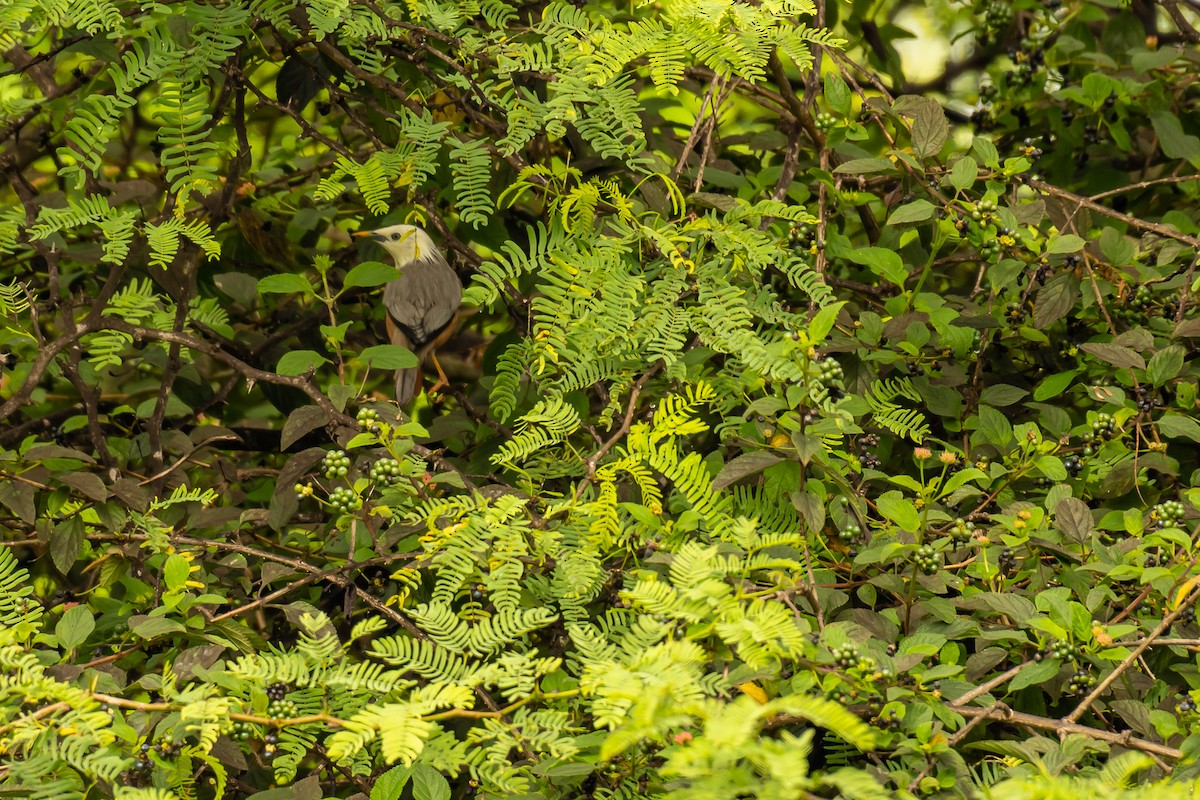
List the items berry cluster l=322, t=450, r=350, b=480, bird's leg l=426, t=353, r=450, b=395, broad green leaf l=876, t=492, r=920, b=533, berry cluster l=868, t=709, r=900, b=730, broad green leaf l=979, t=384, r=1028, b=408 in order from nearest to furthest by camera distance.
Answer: berry cluster l=868, t=709, r=900, b=730, broad green leaf l=876, t=492, r=920, b=533, berry cluster l=322, t=450, r=350, b=480, broad green leaf l=979, t=384, r=1028, b=408, bird's leg l=426, t=353, r=450, b=395

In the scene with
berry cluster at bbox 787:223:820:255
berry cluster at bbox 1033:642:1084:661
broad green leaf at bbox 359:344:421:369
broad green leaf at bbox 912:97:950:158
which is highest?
broad green leaf at bbox 912:97:950:158

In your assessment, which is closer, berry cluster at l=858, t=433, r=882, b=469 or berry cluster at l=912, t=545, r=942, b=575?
berry cluster at l=912, t=545, r=942, b=575

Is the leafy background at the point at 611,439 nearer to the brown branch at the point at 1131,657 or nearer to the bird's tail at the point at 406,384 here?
the brown branch at the point at 1131,657

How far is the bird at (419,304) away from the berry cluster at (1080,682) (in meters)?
1.37

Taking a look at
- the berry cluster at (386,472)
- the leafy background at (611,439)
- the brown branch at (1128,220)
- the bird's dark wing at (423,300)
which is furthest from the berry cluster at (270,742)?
the brown branch at (1128,220)

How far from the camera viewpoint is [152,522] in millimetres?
2078

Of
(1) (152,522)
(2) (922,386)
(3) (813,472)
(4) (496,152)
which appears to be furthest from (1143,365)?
(1) (152,522)

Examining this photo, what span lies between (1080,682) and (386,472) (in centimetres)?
113

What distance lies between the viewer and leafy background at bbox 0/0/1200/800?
1.56 metres

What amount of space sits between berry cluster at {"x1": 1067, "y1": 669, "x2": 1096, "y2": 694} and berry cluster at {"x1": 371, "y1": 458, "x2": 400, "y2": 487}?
111cm

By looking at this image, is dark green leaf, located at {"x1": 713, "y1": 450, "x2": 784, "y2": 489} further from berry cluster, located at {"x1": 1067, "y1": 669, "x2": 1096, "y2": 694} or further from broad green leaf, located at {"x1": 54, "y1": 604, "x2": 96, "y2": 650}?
broad green leaf, located at {"x1": 54, "y1": 604, "x2": 96, "y2": 650}

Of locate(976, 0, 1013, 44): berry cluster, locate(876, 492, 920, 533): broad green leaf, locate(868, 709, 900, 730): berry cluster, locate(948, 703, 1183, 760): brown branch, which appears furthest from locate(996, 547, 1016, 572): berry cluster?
locate(976, 0, 1013, 44): berry cluster

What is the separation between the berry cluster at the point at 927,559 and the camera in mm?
1777

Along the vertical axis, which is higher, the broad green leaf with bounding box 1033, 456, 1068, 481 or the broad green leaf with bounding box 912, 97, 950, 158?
the broad green leaf with bounding box 912, 97, 950, 158
